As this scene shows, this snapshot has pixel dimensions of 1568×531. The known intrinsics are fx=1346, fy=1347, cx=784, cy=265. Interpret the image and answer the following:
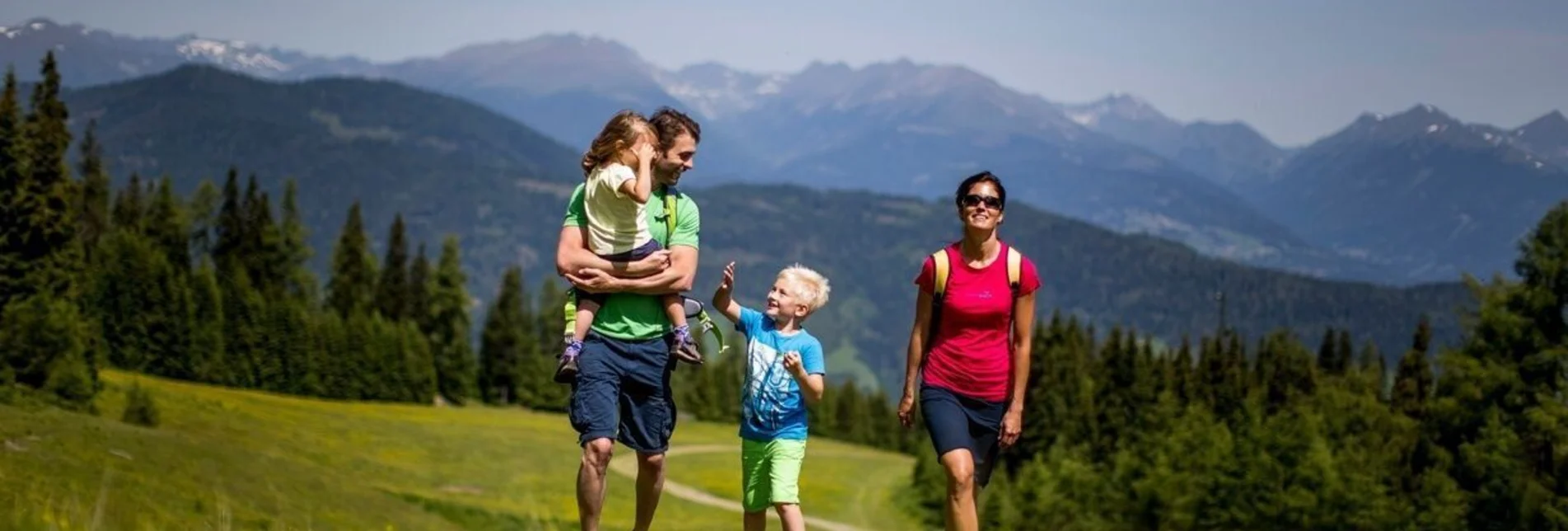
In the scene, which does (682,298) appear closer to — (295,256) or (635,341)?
(635,341)

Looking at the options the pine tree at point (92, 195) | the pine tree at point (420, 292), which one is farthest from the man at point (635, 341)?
the pine tree at point (420, 292)

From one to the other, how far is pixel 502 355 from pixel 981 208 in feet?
363

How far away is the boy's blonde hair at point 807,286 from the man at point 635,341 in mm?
769

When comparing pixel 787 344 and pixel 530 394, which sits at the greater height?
pixel 787 344

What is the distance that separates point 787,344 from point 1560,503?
37.7 metres

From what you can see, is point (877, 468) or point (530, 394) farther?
point (530, 394)

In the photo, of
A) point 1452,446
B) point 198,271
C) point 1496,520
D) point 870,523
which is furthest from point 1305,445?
point 198,271

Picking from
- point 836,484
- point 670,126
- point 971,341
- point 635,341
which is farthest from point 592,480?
point 836,484

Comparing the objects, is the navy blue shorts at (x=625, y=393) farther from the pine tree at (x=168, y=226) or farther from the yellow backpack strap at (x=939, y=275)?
the pine tree at (x=168, y=226)

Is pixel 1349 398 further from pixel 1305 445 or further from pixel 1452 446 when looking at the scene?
pixel 1452 446

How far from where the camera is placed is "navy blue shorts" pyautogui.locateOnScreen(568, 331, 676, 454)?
908 cm

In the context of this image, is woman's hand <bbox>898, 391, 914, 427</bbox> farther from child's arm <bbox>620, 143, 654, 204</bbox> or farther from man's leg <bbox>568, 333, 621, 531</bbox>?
child's arm <bbox>620, 143, 654, 204</bbox>

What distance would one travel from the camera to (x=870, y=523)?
216ft

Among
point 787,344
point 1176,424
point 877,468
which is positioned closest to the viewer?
point 787,344
